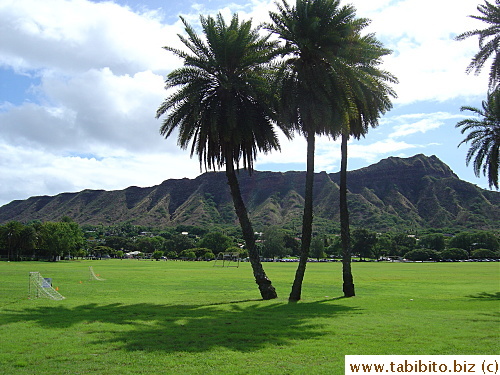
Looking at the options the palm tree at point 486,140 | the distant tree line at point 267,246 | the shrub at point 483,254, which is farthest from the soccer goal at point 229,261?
the shrub at point 483,254

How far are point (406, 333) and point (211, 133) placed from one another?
15.4 metres

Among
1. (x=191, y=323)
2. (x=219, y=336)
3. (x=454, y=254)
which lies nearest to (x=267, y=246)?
(x=454, y=254)

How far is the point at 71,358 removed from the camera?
10.3m

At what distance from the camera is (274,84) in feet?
80.3

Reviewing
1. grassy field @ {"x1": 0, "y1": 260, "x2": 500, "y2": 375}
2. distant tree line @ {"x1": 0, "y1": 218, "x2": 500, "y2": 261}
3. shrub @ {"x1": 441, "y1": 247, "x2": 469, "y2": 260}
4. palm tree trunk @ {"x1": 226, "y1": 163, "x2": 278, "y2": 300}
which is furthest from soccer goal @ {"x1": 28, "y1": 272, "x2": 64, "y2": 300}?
shrub @ {"x1": 441, "y1": 247, "x2": 469, "y2": 260}

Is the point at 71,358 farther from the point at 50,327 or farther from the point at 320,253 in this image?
the point at 320,253

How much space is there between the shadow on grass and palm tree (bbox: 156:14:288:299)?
21.9ft

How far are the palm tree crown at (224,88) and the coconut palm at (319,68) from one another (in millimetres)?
1283

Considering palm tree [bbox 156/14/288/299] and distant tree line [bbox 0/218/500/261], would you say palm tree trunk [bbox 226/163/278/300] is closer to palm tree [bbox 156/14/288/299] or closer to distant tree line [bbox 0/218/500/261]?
palm tree [bbox 156/14/288/299]

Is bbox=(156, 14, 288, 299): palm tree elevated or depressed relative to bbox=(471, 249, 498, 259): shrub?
elevated

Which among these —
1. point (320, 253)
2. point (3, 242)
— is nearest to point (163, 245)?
point (320, 253)

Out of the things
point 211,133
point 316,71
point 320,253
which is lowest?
point 320,253

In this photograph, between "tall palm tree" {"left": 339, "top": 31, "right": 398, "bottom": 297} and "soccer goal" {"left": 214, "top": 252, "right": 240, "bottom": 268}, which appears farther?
"soccer goal" {"left": 214, "top": 252, "right": 240, "bottom": 268}

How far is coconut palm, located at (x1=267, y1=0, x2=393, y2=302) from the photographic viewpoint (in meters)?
23.4
